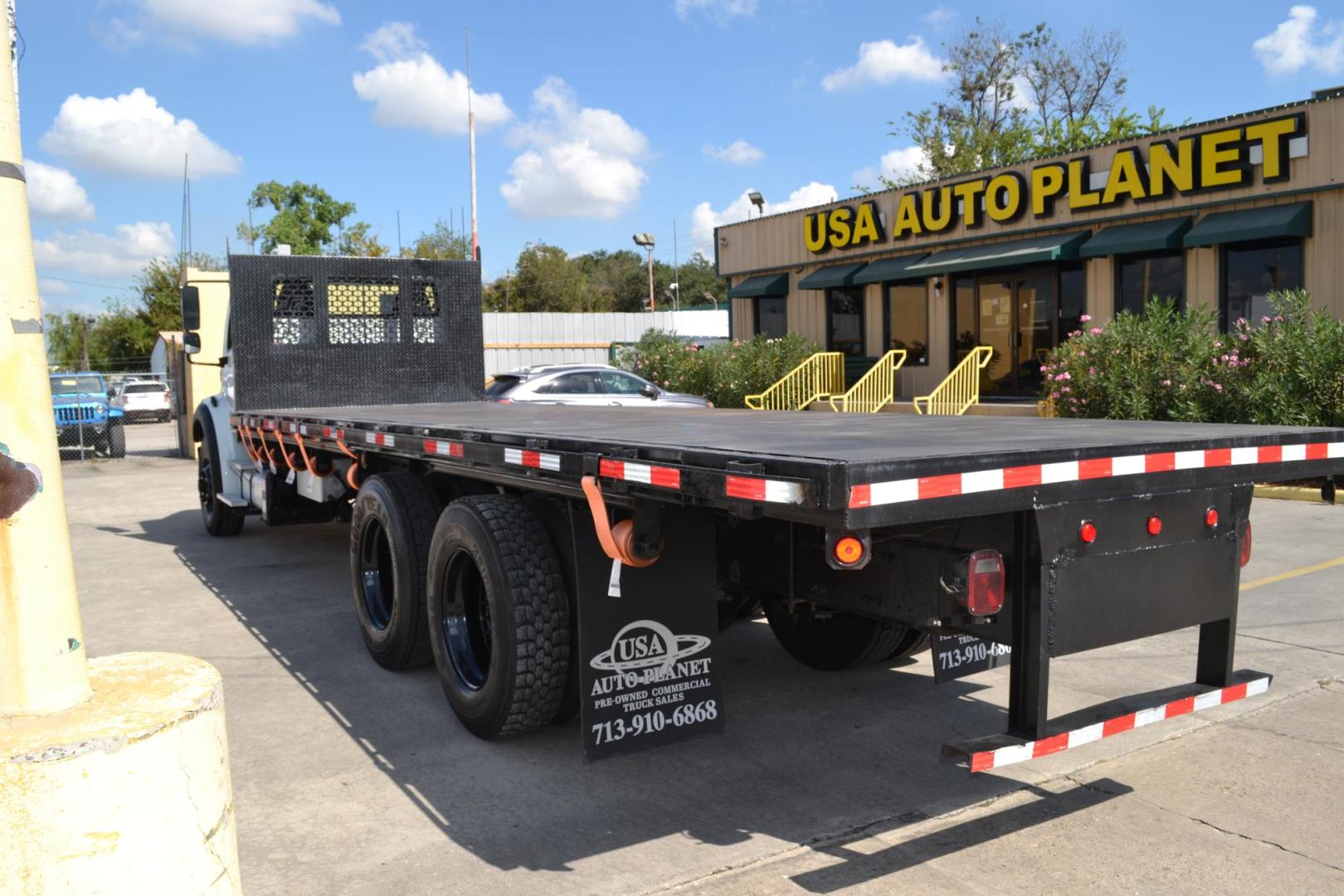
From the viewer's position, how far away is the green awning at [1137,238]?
662 inches

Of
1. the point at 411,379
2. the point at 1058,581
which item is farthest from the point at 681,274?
the point at 1058,581

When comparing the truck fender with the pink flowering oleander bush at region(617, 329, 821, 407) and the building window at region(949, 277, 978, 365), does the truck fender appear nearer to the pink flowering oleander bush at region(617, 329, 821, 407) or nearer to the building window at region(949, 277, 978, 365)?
the pink flowering oleander bush at region(617, 329, 821, 407)

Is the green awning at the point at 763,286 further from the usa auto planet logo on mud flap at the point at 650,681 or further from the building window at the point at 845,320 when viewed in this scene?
the usa auto planet logo on mud flap at the point at 650,681

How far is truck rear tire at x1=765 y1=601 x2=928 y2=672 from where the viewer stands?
5.43 metres

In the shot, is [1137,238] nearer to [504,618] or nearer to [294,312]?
[294,312]

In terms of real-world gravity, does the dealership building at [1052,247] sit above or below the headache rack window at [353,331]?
above

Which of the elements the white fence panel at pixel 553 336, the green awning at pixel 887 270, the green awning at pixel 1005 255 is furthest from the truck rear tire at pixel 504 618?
the white fence panel at pixel 553 336

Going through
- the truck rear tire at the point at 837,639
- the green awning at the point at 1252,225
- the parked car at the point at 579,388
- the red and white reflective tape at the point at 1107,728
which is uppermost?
the green awning at the point at 1252,225

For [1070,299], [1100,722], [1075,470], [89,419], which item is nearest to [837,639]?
[1100,722]

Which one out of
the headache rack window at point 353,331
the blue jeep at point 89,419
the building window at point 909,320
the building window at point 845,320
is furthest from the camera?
the building window at point 845,320

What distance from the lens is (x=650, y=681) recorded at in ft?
14.0

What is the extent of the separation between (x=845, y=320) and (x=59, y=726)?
2255cm

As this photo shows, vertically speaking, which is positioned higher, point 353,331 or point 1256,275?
point 1256,275

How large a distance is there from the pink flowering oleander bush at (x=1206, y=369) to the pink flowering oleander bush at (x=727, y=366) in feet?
25.2
